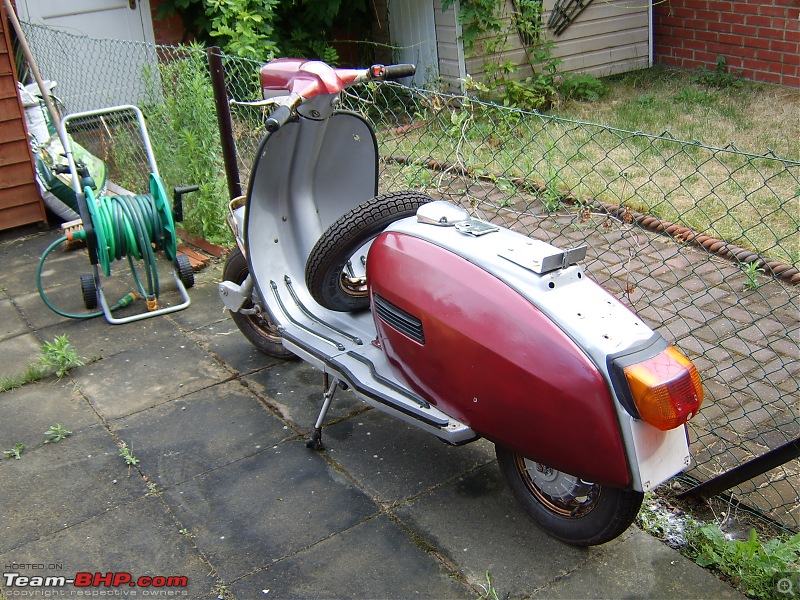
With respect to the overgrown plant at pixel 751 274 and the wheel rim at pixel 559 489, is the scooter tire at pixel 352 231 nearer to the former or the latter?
the wheel rim at pixel 559 489

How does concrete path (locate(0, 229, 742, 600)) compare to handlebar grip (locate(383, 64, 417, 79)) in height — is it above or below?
below

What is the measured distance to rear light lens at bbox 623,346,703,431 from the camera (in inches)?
88.7

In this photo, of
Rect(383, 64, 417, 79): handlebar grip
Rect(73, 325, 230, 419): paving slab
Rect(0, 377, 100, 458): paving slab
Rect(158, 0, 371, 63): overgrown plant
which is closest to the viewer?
Rect(383, 64, 417, 79): handlebar grip

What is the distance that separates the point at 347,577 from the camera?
2.68 metres

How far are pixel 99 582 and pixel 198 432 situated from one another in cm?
89

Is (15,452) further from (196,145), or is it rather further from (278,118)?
(196,145)

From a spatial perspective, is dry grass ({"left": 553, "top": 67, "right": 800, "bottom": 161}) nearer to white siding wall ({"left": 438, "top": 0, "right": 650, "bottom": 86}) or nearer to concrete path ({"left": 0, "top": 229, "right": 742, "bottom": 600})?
white siding wall ({"left": 438, "top": 0, "right": 650, "bottom": 86})

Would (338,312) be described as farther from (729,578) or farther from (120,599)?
(729,578)

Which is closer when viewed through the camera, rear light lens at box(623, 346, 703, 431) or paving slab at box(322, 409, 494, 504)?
rear light lens at box(623, 346, 703, 431)

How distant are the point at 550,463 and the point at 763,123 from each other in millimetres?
5545

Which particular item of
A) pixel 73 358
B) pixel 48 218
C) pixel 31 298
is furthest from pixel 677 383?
pixel 48 218

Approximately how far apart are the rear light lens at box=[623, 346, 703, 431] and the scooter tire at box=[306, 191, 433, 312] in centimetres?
121

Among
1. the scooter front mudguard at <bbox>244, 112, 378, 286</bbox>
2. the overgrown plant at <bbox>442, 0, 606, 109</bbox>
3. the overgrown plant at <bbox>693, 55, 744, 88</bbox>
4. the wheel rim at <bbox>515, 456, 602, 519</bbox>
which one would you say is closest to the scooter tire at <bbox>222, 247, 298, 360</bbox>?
the scooter front mudguard at <bbox>244, 112, 378, 286</bbox>

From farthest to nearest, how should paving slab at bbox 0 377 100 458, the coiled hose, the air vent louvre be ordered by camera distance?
the coiled hose < paving slab at bbox 0 377 100 458 < the air vent louvre
